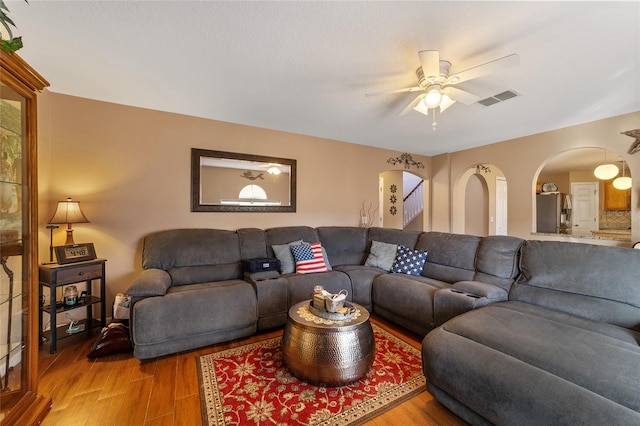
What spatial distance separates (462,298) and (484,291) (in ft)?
0.79

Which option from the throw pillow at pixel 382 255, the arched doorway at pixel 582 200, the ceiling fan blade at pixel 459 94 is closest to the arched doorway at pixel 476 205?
the arched doorway at pixel 582 200

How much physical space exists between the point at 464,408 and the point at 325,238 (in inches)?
99.9

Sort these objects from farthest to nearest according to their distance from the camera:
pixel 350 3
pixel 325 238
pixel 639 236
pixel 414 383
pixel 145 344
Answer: pixel 325 238
pixel 639 236
pixel 145 344
pixel 414 383
pixel 350 3

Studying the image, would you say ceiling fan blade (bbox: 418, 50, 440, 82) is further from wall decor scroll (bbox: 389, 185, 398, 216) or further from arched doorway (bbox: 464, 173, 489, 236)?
arched doorway (bbox: 464, 173, 489, 236)

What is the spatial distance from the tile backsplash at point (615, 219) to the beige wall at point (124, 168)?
784 cm

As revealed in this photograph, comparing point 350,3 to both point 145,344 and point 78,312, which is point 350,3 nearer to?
point 145,344

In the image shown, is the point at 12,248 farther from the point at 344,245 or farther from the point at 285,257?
the point at 344,245

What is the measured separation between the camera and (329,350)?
68.9 inches

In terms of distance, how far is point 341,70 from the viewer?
2.19 meters

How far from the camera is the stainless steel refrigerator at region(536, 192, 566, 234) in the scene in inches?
235

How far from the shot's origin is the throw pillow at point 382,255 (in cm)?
352

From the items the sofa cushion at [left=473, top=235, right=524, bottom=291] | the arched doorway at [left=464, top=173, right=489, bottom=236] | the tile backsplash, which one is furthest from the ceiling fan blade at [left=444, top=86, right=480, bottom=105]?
the tile backsplash

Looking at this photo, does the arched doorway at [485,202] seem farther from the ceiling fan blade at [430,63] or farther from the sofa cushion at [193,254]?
the sofa cushion at [193,254]

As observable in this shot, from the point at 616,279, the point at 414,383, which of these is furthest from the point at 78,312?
the point at 616,279
